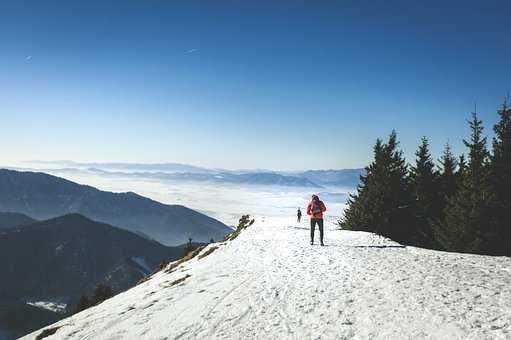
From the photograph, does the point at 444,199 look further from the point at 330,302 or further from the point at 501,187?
the point at 330,302

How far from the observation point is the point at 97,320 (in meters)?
12.4

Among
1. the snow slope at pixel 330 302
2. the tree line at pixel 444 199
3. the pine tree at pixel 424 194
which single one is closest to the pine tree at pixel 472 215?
the tree line at pixel 444 199

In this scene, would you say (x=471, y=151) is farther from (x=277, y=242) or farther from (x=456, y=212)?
(x=277, y=242)

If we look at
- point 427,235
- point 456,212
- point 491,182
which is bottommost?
point 427,235

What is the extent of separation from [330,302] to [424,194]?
33.7 m

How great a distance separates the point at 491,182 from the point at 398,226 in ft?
30.1

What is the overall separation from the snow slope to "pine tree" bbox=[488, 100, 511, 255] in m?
13.0

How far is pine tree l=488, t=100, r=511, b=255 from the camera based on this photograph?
87.5ft

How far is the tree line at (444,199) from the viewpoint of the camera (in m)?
27.0

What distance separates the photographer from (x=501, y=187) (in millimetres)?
27953

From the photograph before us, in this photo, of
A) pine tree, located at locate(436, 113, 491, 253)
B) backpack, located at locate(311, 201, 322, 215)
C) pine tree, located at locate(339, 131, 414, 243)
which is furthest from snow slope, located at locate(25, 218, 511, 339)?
pine tree, located at locate(339, 131, 414, 243)

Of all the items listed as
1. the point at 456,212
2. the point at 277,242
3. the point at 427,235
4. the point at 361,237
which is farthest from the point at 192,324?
the point at 427,235

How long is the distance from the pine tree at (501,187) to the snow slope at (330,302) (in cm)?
1302

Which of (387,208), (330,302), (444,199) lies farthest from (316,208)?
(444,199)
